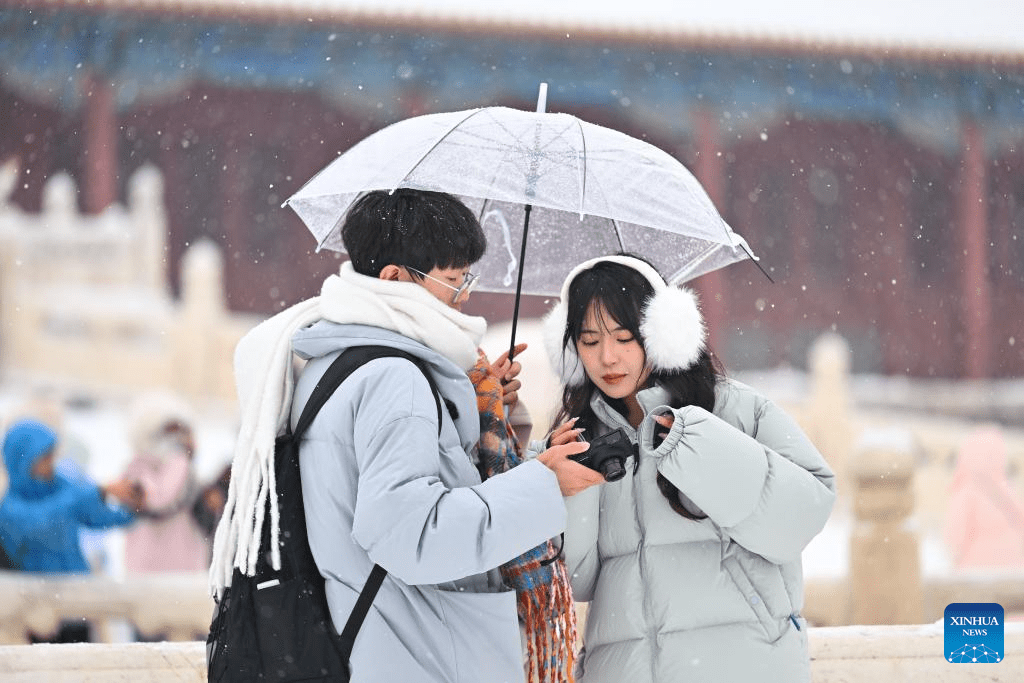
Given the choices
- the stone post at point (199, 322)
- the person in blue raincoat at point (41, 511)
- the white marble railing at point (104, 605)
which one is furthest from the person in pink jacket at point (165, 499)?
the stone post at point (199, 322)

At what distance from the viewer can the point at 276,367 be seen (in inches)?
64.4

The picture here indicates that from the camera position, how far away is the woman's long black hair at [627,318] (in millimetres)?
1936

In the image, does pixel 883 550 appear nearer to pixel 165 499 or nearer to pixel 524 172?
pixel 524 172

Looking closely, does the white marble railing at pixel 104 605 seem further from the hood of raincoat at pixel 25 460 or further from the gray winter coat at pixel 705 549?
the gray winter coat at pixel 705 549

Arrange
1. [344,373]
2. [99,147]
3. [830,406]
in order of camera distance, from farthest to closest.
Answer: [99,147] → [830,406] → [344,373]

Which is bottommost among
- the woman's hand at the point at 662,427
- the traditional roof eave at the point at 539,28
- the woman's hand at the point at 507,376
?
the woman's hand at the point at 662,427

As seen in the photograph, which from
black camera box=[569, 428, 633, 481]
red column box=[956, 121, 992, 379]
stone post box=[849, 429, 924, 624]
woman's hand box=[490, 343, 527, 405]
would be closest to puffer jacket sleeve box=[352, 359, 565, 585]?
black camera box=[569, 428, 633, 481]

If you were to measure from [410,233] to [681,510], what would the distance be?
69 cm

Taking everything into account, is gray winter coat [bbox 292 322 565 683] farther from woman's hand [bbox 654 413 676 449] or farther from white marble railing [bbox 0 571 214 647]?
white marble railing [bbox 0 571 214 647]

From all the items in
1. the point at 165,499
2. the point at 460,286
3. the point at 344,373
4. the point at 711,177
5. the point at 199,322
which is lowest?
the point at 165,499

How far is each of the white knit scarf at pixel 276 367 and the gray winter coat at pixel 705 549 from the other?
0.41 metres

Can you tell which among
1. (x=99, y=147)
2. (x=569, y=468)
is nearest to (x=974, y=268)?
(x=99, y=147)

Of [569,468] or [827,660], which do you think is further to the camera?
[827,660]

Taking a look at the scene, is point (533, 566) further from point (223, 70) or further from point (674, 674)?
point (223, 70)
